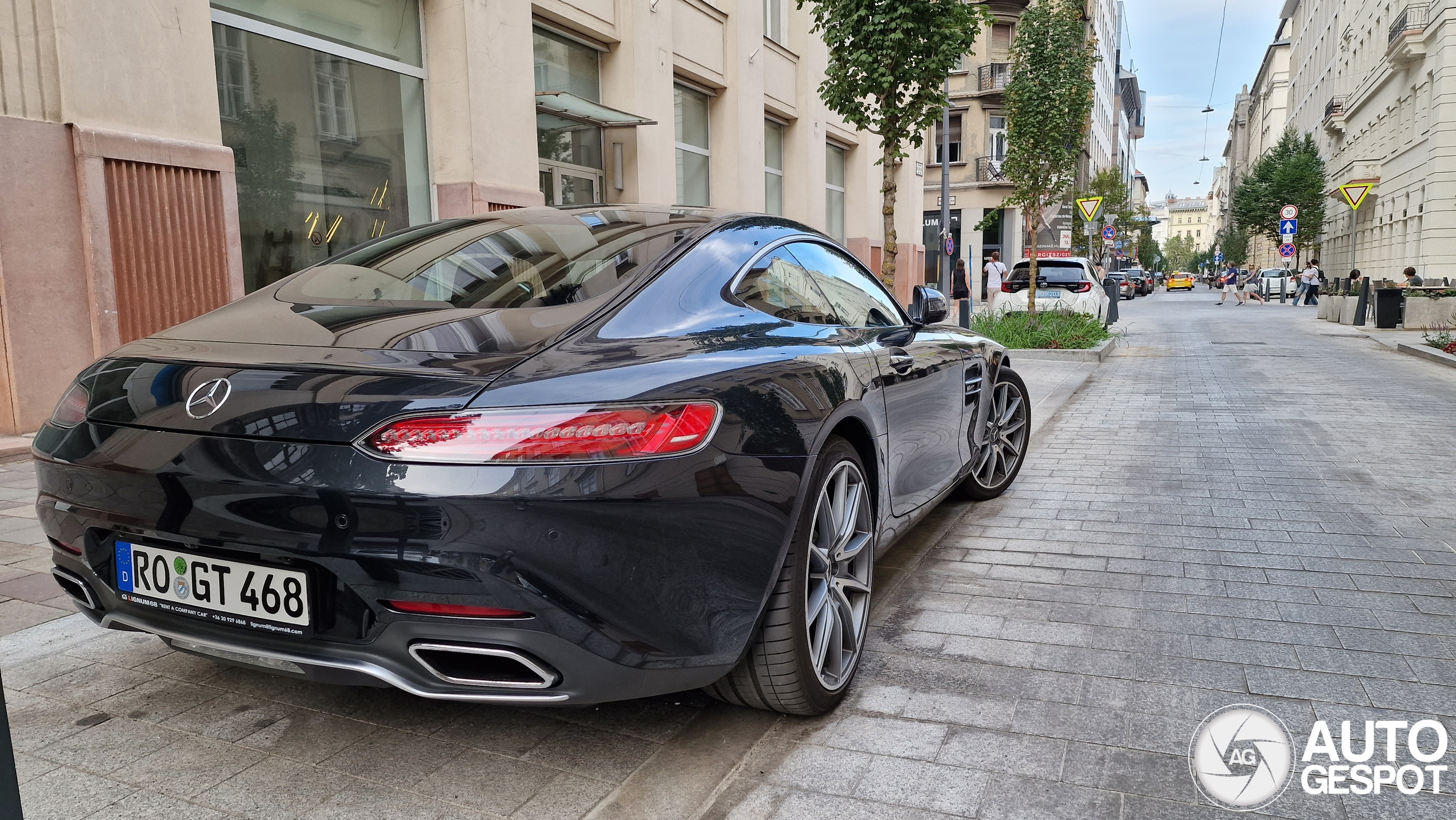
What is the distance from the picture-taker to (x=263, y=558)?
2086 millimetres

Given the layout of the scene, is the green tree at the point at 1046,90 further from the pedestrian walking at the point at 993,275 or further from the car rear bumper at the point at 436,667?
the car rear bumper at the point at 436,667

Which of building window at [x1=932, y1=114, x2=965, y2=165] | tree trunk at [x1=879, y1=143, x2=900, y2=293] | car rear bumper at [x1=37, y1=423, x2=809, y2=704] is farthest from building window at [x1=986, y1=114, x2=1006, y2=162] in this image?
car rear bumper at [x1=37, y1=423, x2=809, y2=704]

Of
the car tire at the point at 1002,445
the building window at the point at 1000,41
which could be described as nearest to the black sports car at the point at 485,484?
the car tire at the point at 1002,445

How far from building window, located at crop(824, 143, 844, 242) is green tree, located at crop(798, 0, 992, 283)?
10.2m

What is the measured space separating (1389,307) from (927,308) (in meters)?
20.5

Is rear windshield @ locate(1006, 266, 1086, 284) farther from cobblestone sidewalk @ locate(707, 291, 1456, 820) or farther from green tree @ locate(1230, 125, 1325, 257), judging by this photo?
green tree @ locate(1230, 125, 1325, 257)

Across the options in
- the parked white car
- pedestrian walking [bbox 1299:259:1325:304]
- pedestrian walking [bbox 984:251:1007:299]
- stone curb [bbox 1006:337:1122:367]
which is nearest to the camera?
stone curb [bbox 1006:337:1122:367]

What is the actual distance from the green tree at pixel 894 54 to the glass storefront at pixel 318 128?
430 centimetres

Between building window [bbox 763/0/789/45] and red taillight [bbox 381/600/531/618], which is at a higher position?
building window [bbox 763/0/789/45]

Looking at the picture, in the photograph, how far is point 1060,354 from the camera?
14.8m

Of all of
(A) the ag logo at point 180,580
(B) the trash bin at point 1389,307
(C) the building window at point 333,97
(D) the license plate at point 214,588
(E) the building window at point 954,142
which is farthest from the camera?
(E) the building window at point 954,142

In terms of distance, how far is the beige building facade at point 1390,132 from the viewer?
108 feet

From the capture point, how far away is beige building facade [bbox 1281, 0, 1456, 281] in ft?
108

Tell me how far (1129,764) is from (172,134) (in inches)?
305
